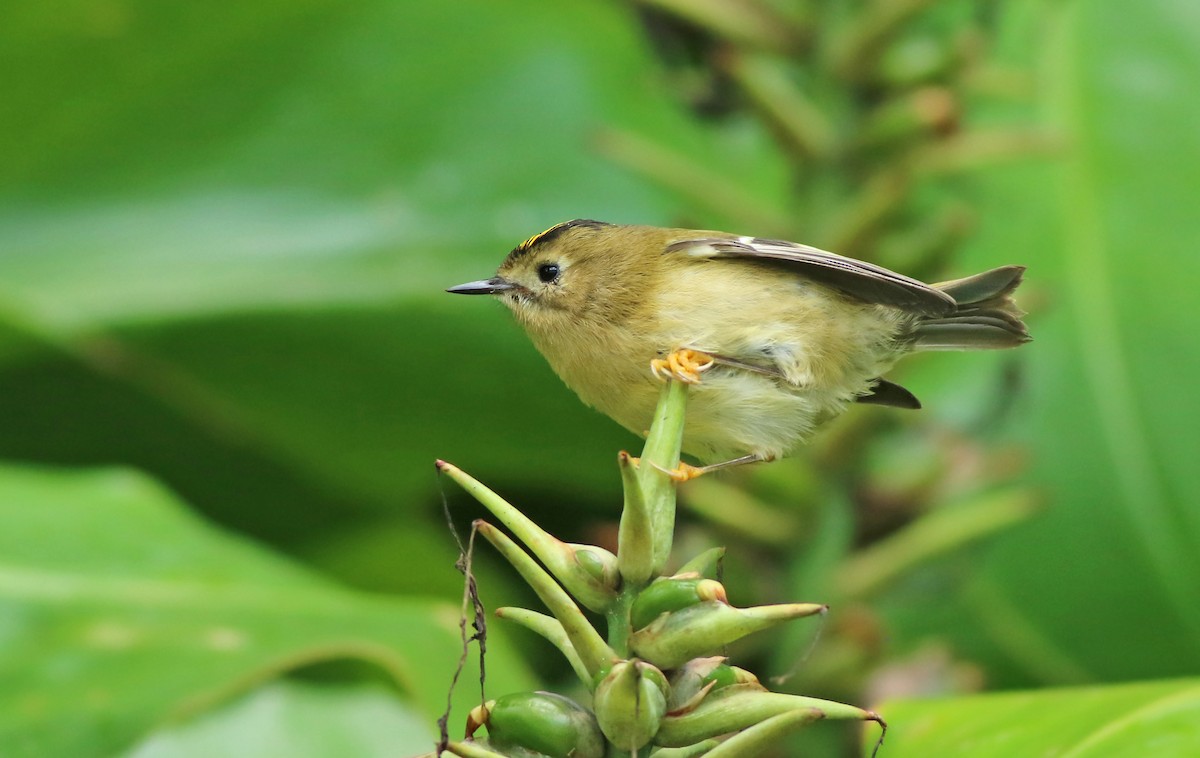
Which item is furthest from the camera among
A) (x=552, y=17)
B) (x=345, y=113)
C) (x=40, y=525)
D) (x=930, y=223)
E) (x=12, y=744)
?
(x=552, y=17)

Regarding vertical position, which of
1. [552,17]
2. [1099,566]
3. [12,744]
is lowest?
[12,744]

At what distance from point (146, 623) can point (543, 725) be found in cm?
132

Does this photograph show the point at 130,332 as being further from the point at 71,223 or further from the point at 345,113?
the point at 345,113

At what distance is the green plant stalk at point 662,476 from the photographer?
89cm

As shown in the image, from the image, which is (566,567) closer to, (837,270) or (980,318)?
(837,270)

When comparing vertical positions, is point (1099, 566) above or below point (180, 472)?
below

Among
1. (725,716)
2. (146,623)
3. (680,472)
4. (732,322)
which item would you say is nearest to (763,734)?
(725,716)

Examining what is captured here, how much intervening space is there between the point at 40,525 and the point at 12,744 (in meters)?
0.67

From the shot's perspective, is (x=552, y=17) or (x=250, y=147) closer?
(x=250, y=147)

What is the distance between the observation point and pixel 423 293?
277 centimetres

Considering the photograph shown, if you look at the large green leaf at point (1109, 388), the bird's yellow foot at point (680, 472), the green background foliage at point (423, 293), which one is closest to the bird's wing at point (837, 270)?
the bird's yellow foot at point (680, 472)

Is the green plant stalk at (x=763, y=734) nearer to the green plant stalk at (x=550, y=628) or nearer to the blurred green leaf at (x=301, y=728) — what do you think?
the green plant stalk at (x=550, y=628)

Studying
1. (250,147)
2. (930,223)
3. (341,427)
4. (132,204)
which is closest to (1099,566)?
(930,223)

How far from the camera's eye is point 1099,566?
261cm
